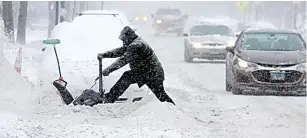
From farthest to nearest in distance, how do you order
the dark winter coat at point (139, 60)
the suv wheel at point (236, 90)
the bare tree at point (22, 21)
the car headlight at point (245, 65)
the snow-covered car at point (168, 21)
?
the snow-covered car at point (168, 21)
the bare tree at point (22, 21)
the suv wheel at point (236, 90)
the car headlight at point (245, 65)
the dark winter coat at point (139, 60)

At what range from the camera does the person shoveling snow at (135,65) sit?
10.9 meters

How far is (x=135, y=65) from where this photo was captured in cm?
1108

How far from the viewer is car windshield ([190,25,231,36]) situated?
1043 inches

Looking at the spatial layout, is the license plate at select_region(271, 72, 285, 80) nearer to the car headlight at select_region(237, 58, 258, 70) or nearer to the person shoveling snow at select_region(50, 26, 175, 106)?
the car headlight at select_region(237, 58, 258, 70)

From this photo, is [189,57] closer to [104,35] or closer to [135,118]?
[104,35]

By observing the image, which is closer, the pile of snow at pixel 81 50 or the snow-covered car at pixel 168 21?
the pile of snow at pixel 81 50

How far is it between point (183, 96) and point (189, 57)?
10907 mm

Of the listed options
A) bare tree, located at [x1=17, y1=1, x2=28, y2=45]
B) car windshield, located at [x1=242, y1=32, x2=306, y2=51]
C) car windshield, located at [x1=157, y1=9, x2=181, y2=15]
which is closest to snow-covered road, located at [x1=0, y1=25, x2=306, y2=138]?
car windshield, located at [x1=242, y1=32, x2=306, y2=51]

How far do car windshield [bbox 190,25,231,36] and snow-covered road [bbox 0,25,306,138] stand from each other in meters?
11.6

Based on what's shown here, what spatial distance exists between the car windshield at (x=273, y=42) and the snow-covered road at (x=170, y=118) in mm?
1466

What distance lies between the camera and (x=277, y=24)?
72.1 m

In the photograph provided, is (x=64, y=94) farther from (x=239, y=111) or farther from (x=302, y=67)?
(x=302, y=67)

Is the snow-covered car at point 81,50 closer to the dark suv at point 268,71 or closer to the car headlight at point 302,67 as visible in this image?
the dark suv at point 268,71

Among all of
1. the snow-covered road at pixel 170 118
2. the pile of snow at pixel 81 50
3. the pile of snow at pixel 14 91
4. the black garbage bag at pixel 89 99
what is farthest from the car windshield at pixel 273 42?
the pile of snow at pixel 14 91
